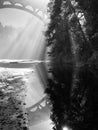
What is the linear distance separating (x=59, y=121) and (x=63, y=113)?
1.14 meters

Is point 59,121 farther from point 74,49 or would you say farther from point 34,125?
point 74,49

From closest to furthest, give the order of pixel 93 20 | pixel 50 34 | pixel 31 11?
pixel 93 20 → pixel 50 34 → pixel 31 11

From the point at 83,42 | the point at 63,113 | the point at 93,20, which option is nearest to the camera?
the point at 63,113

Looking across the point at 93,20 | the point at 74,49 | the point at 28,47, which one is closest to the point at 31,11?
the point at 74,49

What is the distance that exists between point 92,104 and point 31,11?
271 feet

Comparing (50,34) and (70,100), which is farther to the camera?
(50,34)

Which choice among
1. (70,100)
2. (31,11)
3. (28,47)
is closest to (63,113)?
(70,100)

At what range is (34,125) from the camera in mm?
9344

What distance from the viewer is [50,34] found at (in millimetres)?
41812

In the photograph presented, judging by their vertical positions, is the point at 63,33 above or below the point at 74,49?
above

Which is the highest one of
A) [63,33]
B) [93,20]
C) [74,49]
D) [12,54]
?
[93,20]

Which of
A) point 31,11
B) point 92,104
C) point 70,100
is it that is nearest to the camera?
point 92,104

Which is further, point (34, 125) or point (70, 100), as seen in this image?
point (70, 100)

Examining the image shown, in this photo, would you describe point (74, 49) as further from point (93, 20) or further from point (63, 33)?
point (93, 20)
